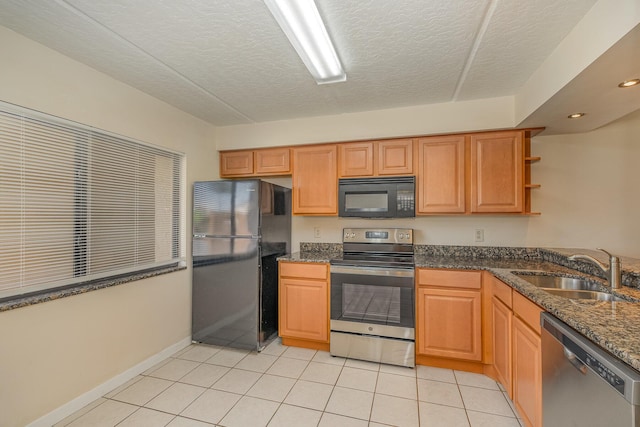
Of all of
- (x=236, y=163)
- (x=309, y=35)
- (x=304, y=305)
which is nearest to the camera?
(x=309, y=35)

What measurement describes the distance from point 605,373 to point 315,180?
98.3 inches

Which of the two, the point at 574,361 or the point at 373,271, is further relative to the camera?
the point at 373,271

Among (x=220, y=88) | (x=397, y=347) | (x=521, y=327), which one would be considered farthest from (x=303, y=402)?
(x=220, y=88)

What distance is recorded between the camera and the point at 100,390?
208 cm

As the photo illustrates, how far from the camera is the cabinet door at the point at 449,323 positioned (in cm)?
235

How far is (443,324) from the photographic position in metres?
2.42

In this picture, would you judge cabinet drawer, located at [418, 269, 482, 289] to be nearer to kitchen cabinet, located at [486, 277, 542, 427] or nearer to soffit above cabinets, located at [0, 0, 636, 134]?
kitchen cabinet, located at [486, 277, 542, 427]

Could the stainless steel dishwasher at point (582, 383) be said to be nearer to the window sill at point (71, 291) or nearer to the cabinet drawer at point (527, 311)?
the cabinet drawer at point (527, 311)

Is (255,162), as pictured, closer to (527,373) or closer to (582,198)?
(527,373)

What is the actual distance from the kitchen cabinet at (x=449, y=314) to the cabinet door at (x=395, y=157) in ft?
3.31

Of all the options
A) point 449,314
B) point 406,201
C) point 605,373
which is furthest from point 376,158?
point 605,373

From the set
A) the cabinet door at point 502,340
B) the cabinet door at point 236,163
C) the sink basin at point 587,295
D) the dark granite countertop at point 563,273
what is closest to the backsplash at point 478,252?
the dark granite countertop at point 563,273

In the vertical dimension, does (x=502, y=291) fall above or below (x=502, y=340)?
above

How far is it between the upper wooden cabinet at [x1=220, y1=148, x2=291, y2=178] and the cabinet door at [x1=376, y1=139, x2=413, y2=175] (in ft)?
3.34
